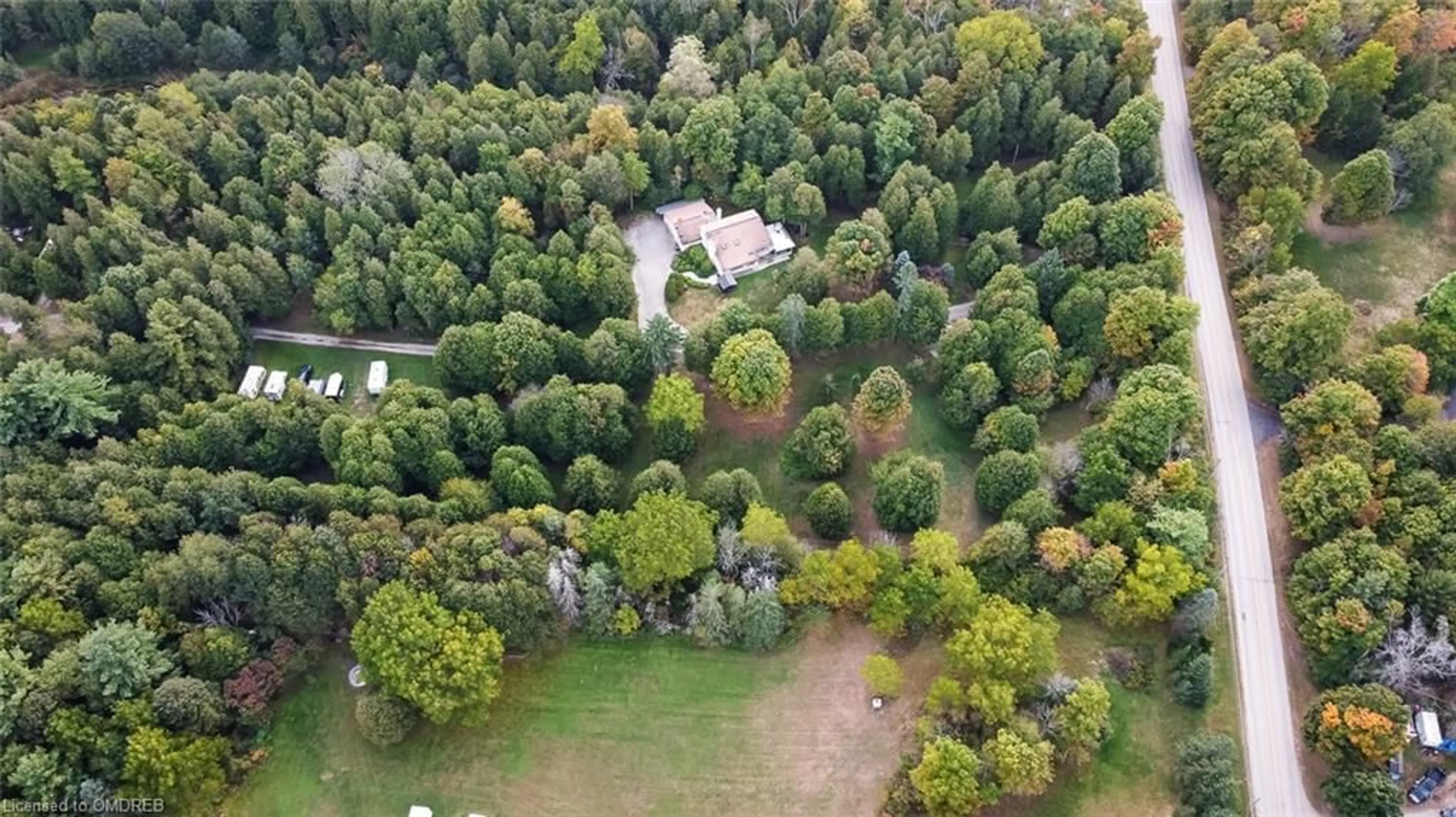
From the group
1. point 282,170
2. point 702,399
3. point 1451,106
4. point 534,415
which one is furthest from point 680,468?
point 1451,106

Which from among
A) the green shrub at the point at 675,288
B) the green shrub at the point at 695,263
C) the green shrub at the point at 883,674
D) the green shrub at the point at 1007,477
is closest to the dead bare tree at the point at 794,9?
the green shrub at the point at 695,263

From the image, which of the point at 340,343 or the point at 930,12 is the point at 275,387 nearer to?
the point at 340,343

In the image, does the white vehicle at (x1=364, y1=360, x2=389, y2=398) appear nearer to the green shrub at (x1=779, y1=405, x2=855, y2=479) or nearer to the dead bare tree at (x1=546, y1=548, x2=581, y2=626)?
the dead bare tree at (x1=546, y1=548, x2=581, y2=626)

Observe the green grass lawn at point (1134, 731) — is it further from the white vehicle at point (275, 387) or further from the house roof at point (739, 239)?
the white vehicle at point (275, 387)

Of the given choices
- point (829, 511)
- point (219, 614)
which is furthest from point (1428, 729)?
point (219, 614)

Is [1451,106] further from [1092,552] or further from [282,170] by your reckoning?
[282,170]

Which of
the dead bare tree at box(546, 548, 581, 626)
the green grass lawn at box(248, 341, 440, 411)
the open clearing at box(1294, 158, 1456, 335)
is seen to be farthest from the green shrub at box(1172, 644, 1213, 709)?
the green grass lawn at box(248, 341, 440, 411)
